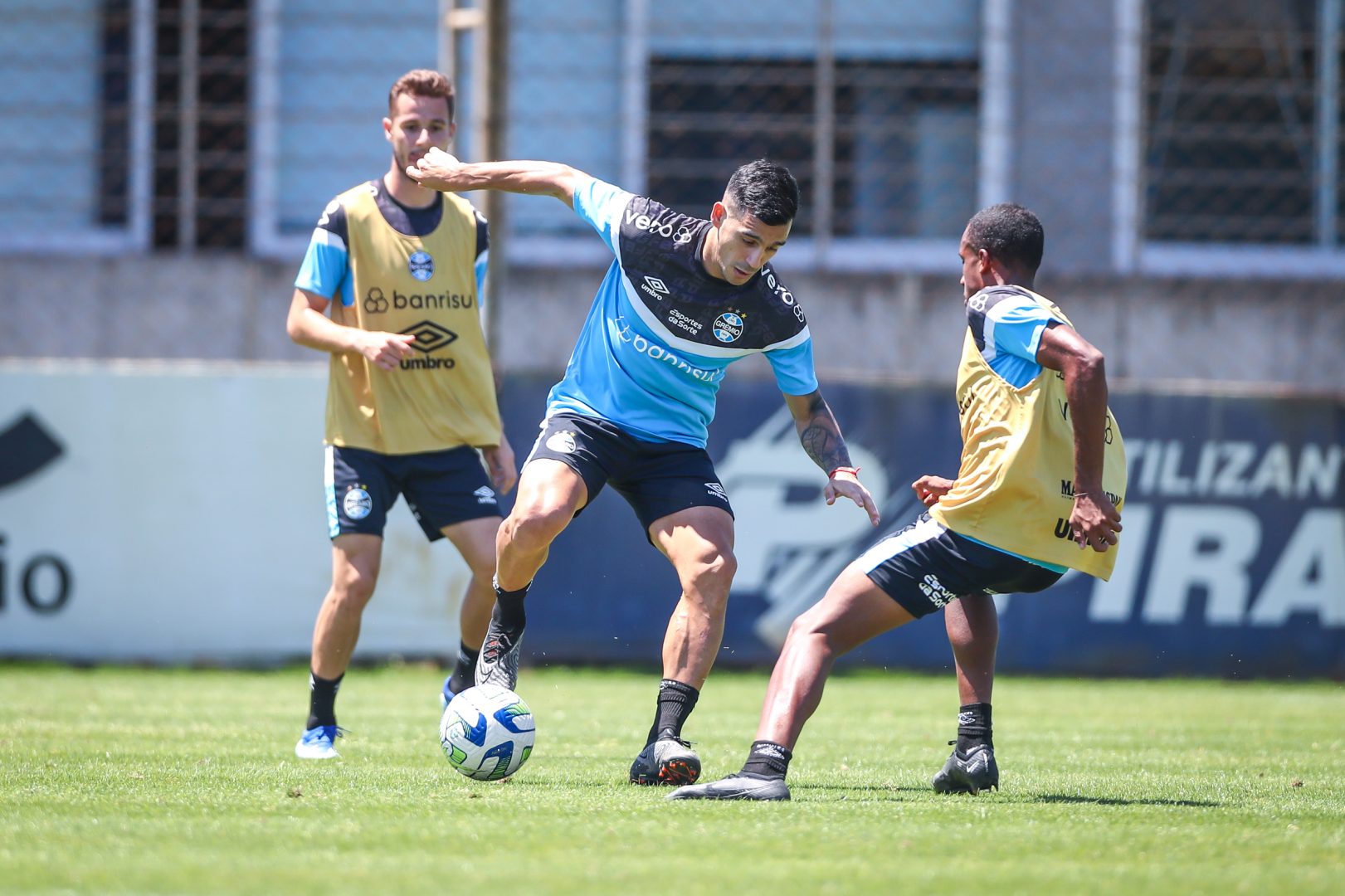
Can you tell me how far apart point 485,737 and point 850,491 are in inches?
55.4

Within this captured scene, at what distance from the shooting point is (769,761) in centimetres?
476

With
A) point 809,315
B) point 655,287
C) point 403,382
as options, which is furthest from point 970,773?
point 809,315

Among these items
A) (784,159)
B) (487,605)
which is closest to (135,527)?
(487,605)

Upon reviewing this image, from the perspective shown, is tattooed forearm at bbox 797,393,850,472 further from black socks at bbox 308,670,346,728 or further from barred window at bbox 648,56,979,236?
barred window at bbox 648,56,979,236

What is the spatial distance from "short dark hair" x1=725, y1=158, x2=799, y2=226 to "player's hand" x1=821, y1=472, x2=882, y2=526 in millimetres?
873

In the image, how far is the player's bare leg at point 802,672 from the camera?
475cm

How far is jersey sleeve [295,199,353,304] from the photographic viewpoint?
6.33 m

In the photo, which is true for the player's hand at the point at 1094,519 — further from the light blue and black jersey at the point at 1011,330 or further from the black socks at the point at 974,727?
the black socks at the point at 974,727

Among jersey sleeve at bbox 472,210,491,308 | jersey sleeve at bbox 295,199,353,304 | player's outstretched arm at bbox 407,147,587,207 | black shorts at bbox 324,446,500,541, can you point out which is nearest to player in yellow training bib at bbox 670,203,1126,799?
player's outstretched arm at bbox 407,147,587,207

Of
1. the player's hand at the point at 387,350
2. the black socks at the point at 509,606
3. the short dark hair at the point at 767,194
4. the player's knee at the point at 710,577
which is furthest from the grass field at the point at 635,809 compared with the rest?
the short dark hair at the point at 767,194

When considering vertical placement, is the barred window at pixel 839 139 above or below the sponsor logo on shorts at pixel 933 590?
above

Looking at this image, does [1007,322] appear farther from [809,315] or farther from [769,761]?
[809,315]

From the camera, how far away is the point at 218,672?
10203mm

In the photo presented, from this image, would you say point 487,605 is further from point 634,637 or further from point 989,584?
point 634,637
